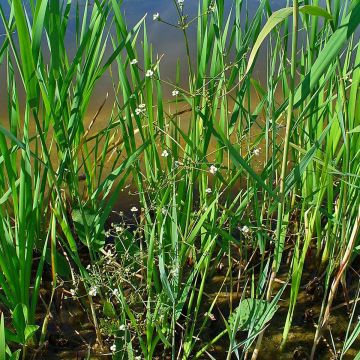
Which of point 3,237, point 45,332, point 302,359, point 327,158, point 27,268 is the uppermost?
point 327,158

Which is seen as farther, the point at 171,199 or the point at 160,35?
the point at 160,35

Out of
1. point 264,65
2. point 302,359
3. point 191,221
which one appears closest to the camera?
point 191,221

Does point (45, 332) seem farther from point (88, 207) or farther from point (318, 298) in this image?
point (318, 298)

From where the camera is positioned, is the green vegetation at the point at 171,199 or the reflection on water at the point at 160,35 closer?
the green vegetation at the point at 171,199

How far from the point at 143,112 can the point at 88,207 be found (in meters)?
0.38

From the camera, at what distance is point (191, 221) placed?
4.78 ft

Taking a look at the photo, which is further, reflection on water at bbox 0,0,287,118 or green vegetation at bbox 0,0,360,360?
reflection on water at bbox 0,0,287,118

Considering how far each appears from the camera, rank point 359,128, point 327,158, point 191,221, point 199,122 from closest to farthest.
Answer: point 359,128 → point 327,158 → point 191,221 → point 199,122

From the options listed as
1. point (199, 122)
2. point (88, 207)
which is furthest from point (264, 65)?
point (88, 207)

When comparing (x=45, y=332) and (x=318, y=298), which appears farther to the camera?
(x=318, y=298)

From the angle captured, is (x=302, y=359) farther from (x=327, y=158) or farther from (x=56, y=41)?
(x=56, y=41)

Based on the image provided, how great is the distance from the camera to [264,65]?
3.50 m

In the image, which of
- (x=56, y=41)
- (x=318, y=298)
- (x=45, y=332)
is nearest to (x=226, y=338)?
(x=318, y=298)

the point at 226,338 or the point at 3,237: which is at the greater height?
the point at 3,237
